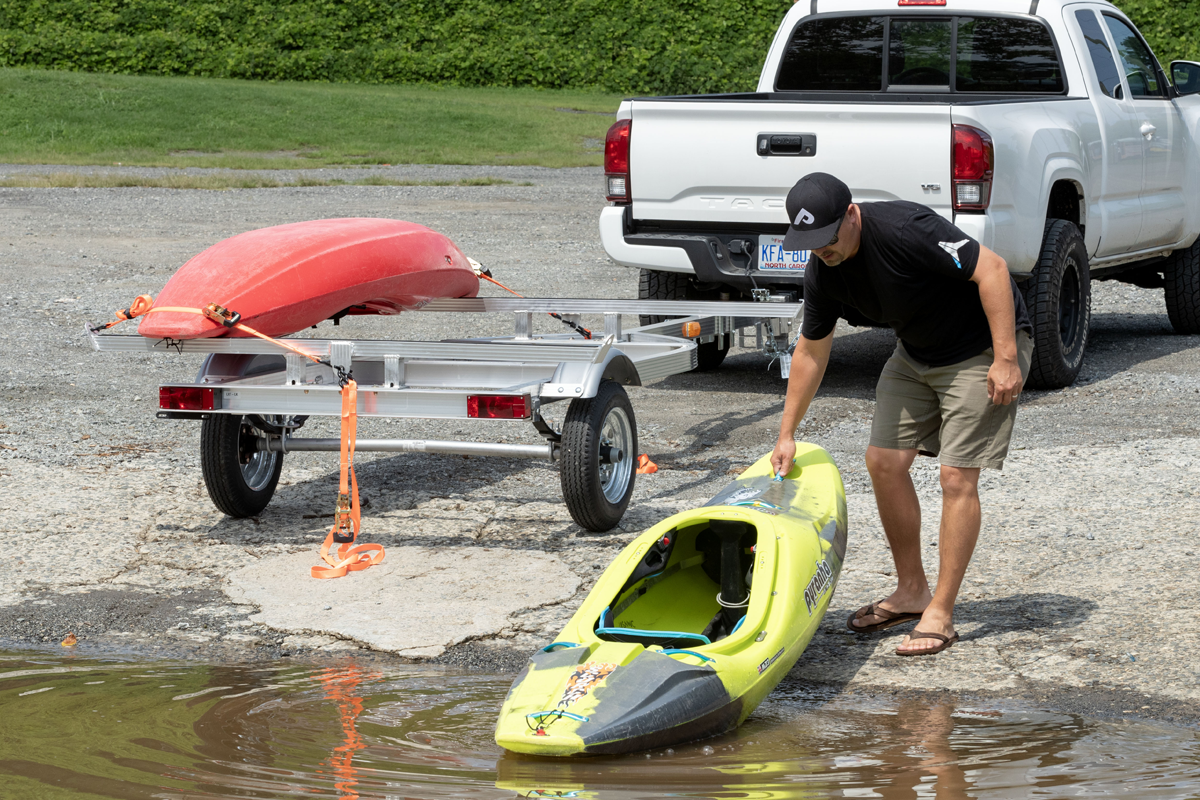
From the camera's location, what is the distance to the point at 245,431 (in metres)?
6.59

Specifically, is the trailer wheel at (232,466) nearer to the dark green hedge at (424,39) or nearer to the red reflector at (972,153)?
the red reflector at (972,153)

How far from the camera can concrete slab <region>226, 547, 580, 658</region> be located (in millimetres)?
5145

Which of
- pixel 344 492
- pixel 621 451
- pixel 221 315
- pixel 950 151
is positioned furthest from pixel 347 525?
pixel 950 151

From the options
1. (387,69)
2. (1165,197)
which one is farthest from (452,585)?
(387,69)

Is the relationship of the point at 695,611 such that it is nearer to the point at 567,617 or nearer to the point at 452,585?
the point at 567,617

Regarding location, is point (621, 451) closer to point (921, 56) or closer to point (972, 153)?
point (972, 153)

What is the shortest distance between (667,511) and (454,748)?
2.80 m

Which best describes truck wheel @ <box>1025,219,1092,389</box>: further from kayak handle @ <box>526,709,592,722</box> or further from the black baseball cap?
kayak handle @ <box>526,709,592,722</box>

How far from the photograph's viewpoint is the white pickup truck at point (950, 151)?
315 inches

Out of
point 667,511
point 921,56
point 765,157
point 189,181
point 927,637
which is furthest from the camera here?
point 189,181

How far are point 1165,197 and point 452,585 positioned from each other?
6.54 metres

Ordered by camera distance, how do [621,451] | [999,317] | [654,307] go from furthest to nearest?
[654,307] → [621,451] → [999,317]

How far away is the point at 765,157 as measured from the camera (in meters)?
8.30

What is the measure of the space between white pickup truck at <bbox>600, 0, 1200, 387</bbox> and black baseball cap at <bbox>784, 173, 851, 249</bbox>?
3553 mm
